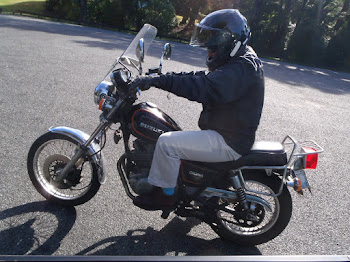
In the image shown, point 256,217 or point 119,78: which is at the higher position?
point 119,78

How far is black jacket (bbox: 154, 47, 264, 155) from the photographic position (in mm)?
2277

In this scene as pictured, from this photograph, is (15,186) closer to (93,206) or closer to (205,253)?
(93,206)

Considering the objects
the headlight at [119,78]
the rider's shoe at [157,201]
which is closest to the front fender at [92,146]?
the rider's shoe at [157,201]

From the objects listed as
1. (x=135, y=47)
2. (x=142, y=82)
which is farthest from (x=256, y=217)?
(x=135, y=47)

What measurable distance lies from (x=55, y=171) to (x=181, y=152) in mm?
1387

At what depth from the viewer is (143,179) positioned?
267 cm

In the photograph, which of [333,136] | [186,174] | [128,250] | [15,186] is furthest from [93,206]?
[333,136]

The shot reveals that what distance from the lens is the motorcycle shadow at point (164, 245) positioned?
2648 millimetres

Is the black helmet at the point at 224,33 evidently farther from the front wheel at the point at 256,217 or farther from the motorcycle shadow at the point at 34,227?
the motorcycle shadow at the point at 34,227

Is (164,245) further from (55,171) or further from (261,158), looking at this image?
(55,171)

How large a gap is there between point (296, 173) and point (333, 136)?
4086mm

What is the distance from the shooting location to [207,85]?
227cm

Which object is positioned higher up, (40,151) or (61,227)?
(40,151)

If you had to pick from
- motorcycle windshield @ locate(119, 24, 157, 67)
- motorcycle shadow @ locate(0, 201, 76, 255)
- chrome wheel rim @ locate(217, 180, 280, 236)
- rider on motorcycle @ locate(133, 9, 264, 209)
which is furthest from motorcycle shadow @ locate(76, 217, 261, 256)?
motorcycle windshield @ locate(119, 24, 157, 67)
